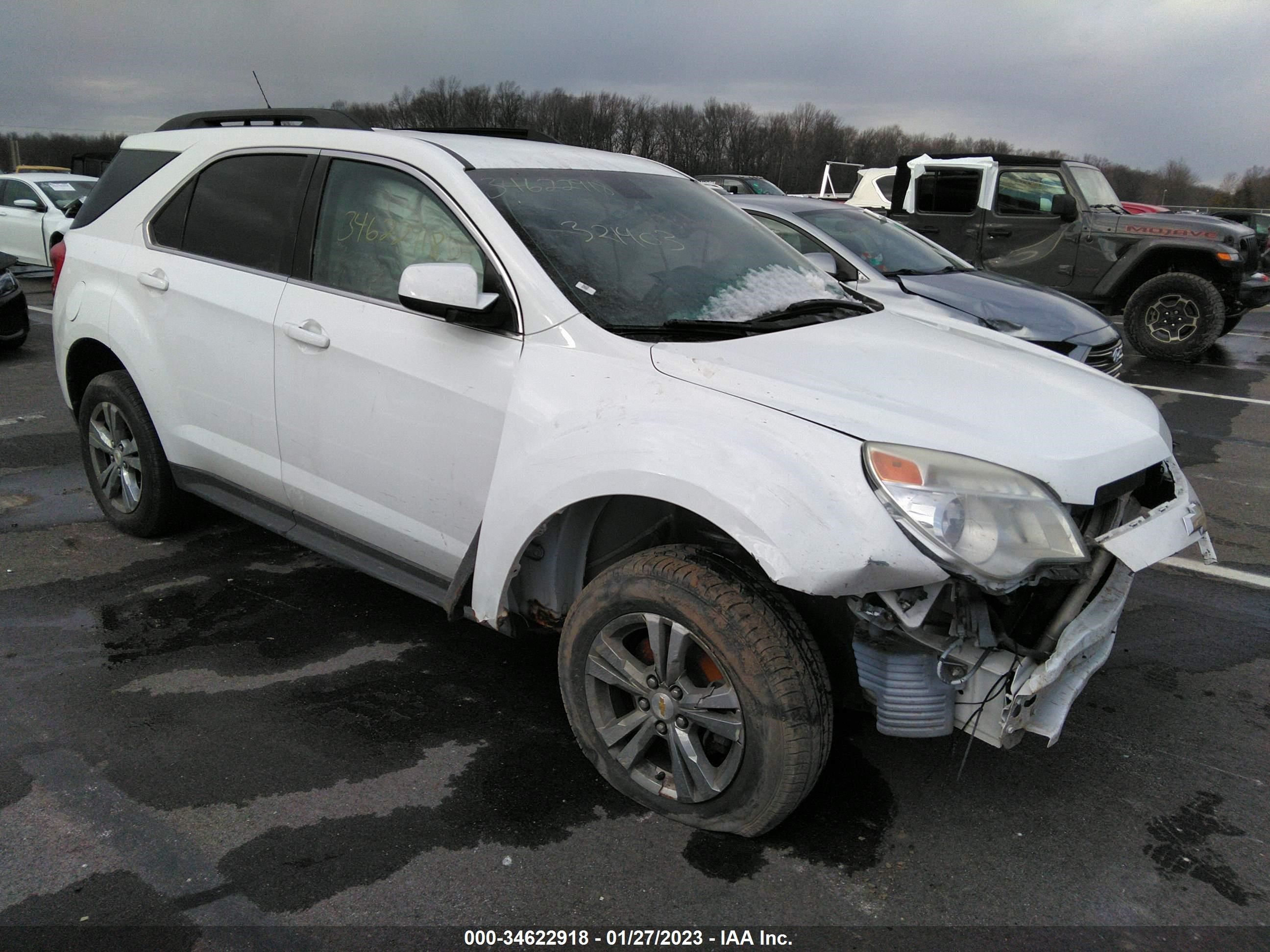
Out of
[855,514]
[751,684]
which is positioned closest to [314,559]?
[751,684]

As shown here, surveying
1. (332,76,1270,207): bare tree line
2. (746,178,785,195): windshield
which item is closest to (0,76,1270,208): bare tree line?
(332,76,1270,207): bare tree line

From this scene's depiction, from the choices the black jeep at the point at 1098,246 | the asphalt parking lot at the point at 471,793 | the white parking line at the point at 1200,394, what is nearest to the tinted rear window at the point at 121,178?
the asphalt parking lot at the point at 471,793

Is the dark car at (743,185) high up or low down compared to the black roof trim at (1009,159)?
down

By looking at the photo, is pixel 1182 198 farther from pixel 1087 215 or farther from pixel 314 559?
pixel 314 559

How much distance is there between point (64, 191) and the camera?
14.7m

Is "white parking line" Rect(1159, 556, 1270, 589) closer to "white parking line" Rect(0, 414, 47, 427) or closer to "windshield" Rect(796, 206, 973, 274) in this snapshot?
"windshield" Rect(796, 206, 973, 274)

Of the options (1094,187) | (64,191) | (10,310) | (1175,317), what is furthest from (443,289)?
(64,191)

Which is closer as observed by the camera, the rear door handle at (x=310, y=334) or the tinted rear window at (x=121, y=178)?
the rear door handle at (x=310, y=334)

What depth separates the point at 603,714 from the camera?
2848 mm

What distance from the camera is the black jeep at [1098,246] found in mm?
10336

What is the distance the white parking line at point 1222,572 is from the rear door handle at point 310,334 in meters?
3.82

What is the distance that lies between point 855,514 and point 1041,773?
4.53ft

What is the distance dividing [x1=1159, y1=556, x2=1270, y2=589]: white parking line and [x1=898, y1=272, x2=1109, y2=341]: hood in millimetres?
2278

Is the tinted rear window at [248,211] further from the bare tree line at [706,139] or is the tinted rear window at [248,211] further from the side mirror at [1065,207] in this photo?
the bare tree line at [706,139]
